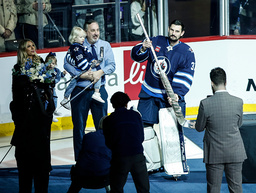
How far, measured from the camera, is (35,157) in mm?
4215

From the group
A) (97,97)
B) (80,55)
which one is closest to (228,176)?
(97,97)

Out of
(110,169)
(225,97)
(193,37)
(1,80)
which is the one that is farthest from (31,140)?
→ (193,37)

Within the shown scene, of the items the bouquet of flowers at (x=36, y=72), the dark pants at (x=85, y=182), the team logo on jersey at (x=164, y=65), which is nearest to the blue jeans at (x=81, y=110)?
the team logo on jersey at (x=164, y=65)

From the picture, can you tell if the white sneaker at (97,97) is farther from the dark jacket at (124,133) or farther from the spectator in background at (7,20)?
the spectator in background at (7,20)

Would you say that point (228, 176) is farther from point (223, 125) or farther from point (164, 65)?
point (164, 65)

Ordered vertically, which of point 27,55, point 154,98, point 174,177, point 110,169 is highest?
point 27,55

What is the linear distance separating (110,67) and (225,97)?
213 centimetres

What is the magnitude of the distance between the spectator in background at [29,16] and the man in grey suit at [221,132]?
176 inches

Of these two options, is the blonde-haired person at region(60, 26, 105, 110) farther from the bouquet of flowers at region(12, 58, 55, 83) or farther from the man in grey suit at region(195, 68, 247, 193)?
the man in grey suit at region(195, 68, 247, 193)

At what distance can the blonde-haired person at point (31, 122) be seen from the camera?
4.18 meters

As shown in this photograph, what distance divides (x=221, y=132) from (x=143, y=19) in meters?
4.66

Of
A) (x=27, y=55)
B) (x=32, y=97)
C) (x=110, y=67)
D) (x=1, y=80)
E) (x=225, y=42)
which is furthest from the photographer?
(x=225, y=42)

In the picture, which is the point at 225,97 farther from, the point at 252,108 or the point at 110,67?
the point at 252,108

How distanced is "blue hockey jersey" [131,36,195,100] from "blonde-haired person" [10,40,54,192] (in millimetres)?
1377
